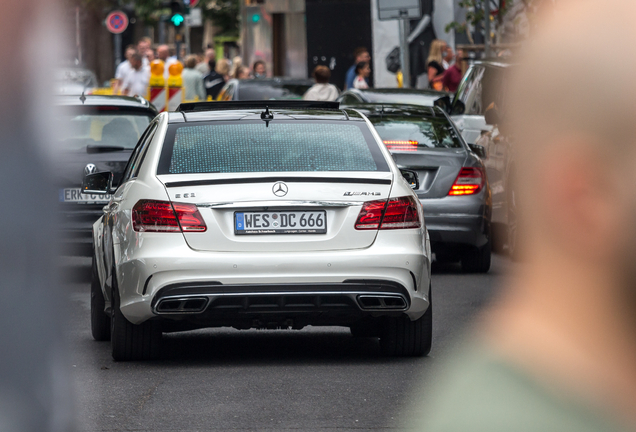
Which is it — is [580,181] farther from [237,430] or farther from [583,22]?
[237,430]

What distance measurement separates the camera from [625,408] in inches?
127

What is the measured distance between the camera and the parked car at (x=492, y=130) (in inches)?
468

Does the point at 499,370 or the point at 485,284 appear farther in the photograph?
the point at 485,284

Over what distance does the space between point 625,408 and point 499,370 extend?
1.12ft

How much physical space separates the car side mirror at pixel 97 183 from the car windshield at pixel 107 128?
344 centimetres

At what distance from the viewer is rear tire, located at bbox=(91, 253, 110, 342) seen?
25.0ft

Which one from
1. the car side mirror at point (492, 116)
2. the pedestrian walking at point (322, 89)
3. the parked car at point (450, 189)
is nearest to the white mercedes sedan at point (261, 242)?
the car side mirror at point (492, 116)

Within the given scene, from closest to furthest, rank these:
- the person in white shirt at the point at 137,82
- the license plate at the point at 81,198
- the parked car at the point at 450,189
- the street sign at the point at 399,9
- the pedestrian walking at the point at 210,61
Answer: the license plate at the point at 81,198, the parked car at the point at 450,189, the street sign at the point at 399,9, the person in white shirt at the point at 137,82, the pedestrian walking at the point at 210,61

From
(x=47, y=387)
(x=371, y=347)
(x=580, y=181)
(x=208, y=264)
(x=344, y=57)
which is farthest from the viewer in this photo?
(x=344, y=57)

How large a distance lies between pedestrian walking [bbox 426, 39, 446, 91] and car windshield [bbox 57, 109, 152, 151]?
1097 cm

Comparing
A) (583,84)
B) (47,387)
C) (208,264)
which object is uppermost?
(583,84)

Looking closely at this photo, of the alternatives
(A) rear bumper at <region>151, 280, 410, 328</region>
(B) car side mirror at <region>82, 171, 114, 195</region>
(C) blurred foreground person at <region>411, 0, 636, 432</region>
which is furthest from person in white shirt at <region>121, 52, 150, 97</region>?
(C) blurred foreground person at <region>411, 0, 636, 432</region>

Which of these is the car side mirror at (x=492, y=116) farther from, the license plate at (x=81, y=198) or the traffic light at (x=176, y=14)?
the traffic light at (x=176, y=14)

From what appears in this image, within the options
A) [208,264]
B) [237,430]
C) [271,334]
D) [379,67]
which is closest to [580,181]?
[237,430]
